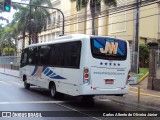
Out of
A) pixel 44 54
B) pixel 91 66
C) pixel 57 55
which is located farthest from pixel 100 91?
pixel 44 54

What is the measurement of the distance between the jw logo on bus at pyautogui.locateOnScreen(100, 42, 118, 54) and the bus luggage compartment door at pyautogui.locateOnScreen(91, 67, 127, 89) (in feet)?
2.40

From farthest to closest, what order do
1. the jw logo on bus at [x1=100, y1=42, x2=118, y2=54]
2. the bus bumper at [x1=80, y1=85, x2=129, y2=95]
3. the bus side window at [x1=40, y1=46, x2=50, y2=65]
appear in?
the bus side window at [x1=40, y1=46, x2=50, y2=65], the jw logo on bus at [x1=100, y1=42, x2=118, y2=54], the bus bumper at [x1=80, y1=85, x2=129, y2=95]

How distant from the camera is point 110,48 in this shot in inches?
559

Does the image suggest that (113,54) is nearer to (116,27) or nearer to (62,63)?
(62,63)

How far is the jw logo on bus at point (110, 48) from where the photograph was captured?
14042 mm

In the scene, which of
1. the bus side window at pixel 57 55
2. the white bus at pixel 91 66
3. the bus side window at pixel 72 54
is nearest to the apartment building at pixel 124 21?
the bus side window at pixel 57 55

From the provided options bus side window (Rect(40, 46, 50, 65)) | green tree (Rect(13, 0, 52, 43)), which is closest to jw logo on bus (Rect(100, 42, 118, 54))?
bus side window (Rect(40, 46, 50, 65))

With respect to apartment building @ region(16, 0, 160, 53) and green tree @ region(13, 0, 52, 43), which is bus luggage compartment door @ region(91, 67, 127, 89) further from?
green tree @ region(13, 0, 52, 43)

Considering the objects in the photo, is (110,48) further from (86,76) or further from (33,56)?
(33,56)

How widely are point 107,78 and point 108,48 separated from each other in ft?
4.15

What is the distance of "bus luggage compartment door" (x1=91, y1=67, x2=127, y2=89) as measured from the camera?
13.7 metres

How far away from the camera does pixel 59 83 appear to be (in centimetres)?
1589

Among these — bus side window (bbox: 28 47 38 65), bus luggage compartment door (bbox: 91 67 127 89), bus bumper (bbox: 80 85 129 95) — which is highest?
bus side window (bbox: 28 47 38 65)

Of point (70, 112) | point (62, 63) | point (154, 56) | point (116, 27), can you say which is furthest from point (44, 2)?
point (70, 112)
